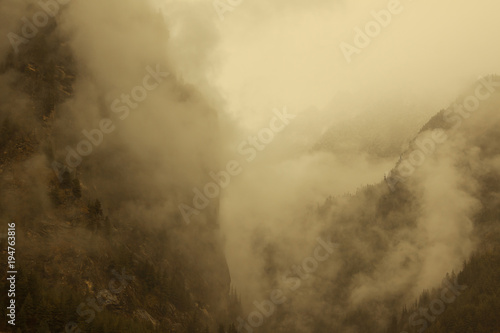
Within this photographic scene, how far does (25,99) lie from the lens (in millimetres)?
94750

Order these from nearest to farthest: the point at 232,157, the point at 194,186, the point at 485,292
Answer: the point at 194,186
the point at 485,292
the point at 232,157

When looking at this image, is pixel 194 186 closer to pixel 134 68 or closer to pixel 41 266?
pixel 134 68

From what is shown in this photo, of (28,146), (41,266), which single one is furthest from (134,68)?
(41,266)

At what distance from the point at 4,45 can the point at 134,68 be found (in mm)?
41859

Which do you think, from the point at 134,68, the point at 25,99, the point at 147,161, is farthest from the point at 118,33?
the point at 25,99

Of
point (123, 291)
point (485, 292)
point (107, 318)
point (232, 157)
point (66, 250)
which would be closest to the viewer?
point (107, 318)

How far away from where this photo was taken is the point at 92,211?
93.6 meters

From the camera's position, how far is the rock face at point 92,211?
268 feet

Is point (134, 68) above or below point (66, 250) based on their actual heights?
above

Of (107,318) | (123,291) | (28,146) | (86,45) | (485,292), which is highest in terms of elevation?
(86,45)

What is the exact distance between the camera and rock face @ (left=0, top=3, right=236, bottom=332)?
81.6 meters

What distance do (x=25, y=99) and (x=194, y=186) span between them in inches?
2460

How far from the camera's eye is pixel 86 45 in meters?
117

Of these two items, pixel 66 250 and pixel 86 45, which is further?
pixel 86 45
